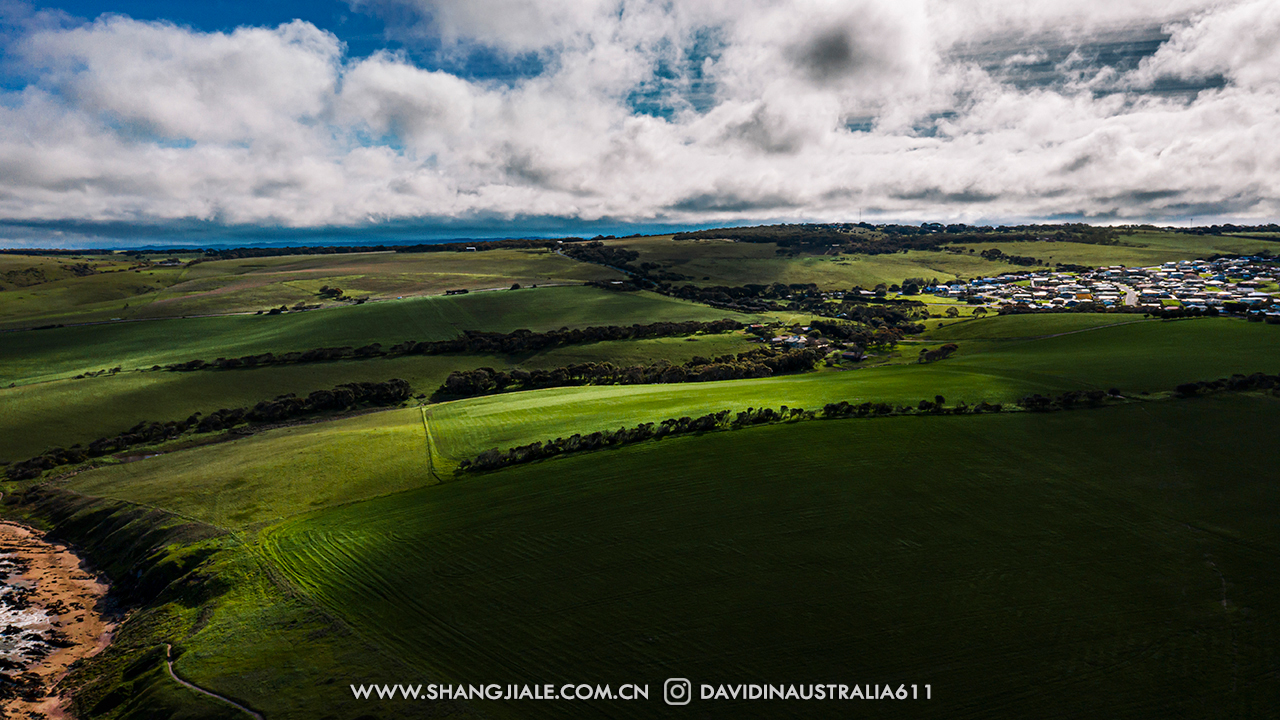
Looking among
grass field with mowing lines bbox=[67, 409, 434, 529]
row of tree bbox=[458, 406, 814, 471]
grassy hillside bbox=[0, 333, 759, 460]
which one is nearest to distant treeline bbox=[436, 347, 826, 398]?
grassy hillside bbox=[0, 333, 759, 460]

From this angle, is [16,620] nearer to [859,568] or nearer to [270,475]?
[270,475]

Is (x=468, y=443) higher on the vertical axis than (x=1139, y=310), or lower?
lower

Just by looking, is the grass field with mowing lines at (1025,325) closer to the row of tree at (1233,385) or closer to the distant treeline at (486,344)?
the row of tree at (1233,385)

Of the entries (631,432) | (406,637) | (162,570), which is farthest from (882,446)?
(162,570)

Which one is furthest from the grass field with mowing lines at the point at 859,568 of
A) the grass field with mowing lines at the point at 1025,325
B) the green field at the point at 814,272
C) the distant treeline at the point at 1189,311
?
the green field at the point at 814,272

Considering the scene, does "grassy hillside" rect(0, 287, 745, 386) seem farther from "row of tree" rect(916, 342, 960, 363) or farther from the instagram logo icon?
the instagram logo icon

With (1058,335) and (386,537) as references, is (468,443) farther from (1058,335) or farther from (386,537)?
(1058,335)

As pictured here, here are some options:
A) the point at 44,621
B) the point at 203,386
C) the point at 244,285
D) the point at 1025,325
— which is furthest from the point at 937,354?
the point at 244,285
